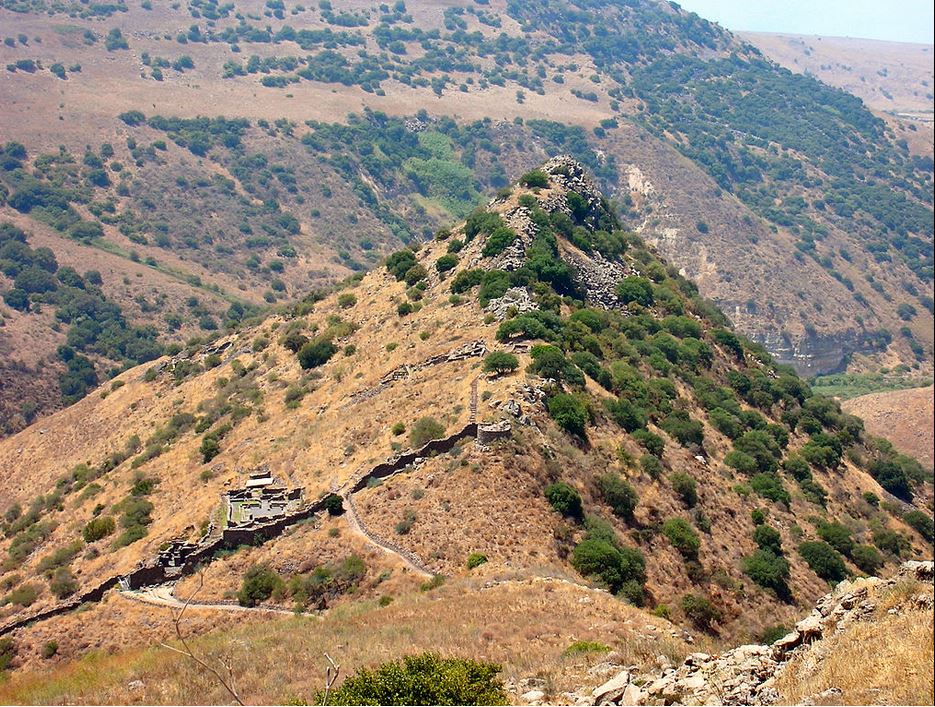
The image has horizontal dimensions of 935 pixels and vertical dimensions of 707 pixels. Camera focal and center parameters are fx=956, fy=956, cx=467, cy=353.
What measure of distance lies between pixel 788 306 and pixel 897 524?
90366 mm

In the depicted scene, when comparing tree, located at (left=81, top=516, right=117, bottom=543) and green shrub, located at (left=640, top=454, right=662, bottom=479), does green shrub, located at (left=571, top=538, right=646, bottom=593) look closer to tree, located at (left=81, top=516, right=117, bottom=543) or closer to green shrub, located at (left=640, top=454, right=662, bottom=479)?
green shrub, located at (left=640, top=454, right=662, bottom=479)

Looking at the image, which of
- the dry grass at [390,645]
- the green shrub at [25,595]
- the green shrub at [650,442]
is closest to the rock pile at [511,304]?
the green shrub at [650,442]

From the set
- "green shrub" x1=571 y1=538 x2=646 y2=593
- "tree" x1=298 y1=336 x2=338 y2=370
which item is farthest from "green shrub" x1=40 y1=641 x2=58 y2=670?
"tree" x1=298 y1=336 x2=338 y2=370

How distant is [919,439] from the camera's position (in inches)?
3388

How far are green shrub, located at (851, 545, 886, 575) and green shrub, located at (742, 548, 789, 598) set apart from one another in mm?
5308

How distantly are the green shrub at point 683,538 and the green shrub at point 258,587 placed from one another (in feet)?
53.5

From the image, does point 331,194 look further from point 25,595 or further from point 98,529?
point 25,595

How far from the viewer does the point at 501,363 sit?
47.5 metres

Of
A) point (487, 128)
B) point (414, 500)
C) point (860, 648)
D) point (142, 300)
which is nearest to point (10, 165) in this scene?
point (142, 300)

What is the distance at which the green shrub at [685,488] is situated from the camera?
44.4 meters

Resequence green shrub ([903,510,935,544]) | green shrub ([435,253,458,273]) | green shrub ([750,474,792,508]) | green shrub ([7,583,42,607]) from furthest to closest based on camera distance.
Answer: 1. green shrub ([435,253,458,273])
2. green shrub ([903,510,935,544])
3. green shrub ([750,474,792,508])
4. green shrub ([7,583,42,607])

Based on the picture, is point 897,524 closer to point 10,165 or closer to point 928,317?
point 928,317

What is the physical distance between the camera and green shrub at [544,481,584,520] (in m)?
38.7

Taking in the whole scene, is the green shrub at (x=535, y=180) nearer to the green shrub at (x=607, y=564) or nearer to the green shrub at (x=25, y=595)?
the green shrub at (x=607, y=564)
